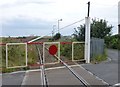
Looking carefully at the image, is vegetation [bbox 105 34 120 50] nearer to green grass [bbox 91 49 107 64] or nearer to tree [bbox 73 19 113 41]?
tree [bbox 73 19 113 41]

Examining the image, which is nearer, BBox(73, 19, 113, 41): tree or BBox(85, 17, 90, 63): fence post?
BBox(85, 17, 90, 63): fence post

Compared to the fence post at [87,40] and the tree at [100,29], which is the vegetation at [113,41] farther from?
the fence post at [87,40]

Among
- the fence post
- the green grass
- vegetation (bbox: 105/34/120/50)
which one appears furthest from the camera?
vegetation (bbox: 105/34/120/50)

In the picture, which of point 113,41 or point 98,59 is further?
point 113,41

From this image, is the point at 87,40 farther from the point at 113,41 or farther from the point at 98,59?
the point at 113,41

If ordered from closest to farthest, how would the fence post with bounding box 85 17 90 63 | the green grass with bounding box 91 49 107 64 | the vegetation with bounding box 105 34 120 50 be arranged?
the fence post with bounding box 85 17 90 63 → the green grass with bounding box 91 49 107 64 → the vegetation with bounding box 105 34 120 50

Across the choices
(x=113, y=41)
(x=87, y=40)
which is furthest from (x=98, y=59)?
(x=113, y=41)

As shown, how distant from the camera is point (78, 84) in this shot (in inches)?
444

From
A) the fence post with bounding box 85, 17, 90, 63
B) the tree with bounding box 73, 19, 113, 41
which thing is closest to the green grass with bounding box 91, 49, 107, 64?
the fence post with bounding box 85, 17, 90, 63

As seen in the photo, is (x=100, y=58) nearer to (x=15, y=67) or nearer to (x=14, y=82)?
(x=15, y=67)

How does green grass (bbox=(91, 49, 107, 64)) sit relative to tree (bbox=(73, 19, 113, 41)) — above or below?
below

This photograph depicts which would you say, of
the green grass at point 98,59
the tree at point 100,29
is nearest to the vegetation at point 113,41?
the tree at point 100,29

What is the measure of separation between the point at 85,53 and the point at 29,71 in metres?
5.53

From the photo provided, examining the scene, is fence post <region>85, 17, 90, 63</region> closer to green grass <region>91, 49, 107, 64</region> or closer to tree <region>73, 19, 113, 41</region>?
green grass <region>91, 49, 107, 64</region>
